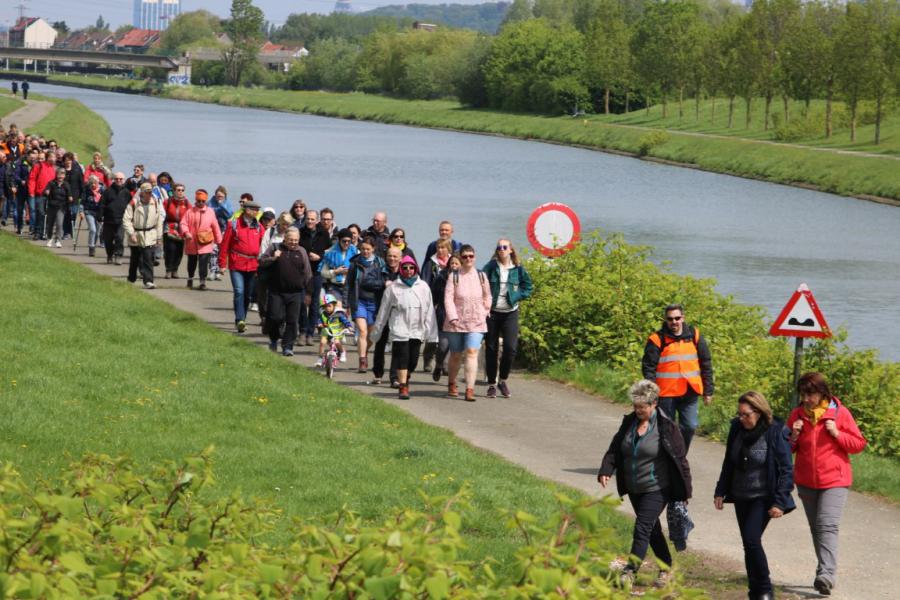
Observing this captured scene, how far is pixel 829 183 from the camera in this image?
6366 centimetres

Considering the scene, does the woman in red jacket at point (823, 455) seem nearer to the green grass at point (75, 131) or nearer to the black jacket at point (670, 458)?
the black jacket at point (670, 458)

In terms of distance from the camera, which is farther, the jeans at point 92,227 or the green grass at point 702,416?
the jeans at point 92,227

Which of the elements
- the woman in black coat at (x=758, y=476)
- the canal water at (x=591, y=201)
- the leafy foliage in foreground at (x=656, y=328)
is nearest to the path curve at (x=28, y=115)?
the canal water at (x=591, y=201)

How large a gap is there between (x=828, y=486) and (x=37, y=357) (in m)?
8.30

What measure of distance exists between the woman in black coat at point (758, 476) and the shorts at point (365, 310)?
8249 millimetres

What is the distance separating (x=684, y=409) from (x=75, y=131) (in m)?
54.6

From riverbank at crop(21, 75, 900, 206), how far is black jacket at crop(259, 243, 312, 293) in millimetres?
44439

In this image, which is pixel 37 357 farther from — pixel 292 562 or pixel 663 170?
pixel 663 170

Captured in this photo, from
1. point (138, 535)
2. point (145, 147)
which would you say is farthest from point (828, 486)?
point (145, 147)

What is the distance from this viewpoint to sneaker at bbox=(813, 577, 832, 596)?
963 centimetres

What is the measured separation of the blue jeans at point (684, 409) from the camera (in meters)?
12.1

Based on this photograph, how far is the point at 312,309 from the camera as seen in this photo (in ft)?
64.7

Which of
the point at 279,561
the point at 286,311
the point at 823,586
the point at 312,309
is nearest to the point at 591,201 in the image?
the point at 312,309

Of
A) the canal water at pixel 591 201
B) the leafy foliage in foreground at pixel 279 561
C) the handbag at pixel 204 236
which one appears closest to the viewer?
the leafy foliage in foreground at pixel 279 561
